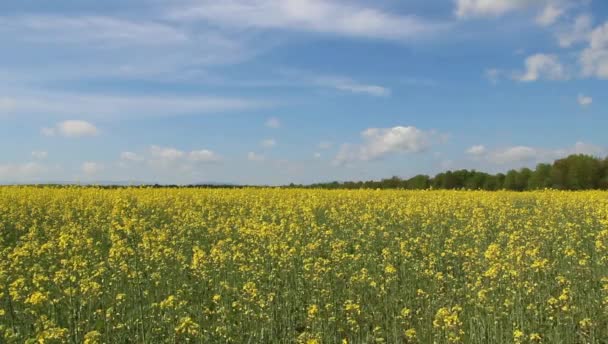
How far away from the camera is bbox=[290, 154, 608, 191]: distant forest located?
141 feet

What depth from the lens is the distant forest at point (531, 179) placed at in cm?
4300

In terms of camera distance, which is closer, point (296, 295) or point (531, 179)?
point (296, 295)

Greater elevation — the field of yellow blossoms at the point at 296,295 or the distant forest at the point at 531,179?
the distant forest at the point at 531,179

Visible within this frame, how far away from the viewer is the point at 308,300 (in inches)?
333

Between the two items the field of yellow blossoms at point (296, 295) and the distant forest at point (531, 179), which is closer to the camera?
the field of yellow blossoms at point (296, 295)

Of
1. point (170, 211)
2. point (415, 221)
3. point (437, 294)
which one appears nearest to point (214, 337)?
point (437, 294)

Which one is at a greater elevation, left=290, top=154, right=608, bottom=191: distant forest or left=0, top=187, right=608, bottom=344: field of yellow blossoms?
left=290, top=154, right=608, bottom=191: distant forest

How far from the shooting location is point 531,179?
146 ft

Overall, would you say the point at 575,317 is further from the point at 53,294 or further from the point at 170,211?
the point at 170,211

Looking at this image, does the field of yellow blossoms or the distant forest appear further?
the distant forest

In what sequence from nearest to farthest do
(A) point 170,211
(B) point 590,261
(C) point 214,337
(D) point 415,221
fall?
(C) point 214,337 → (B) point 590,261 → (D) point 415,221 → (A) point 170,211

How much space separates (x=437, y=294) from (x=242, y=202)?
14.6m

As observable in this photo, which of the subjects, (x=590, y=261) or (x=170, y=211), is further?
(x=170, y=211)

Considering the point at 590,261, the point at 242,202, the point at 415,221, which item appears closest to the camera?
the point at 590,261
